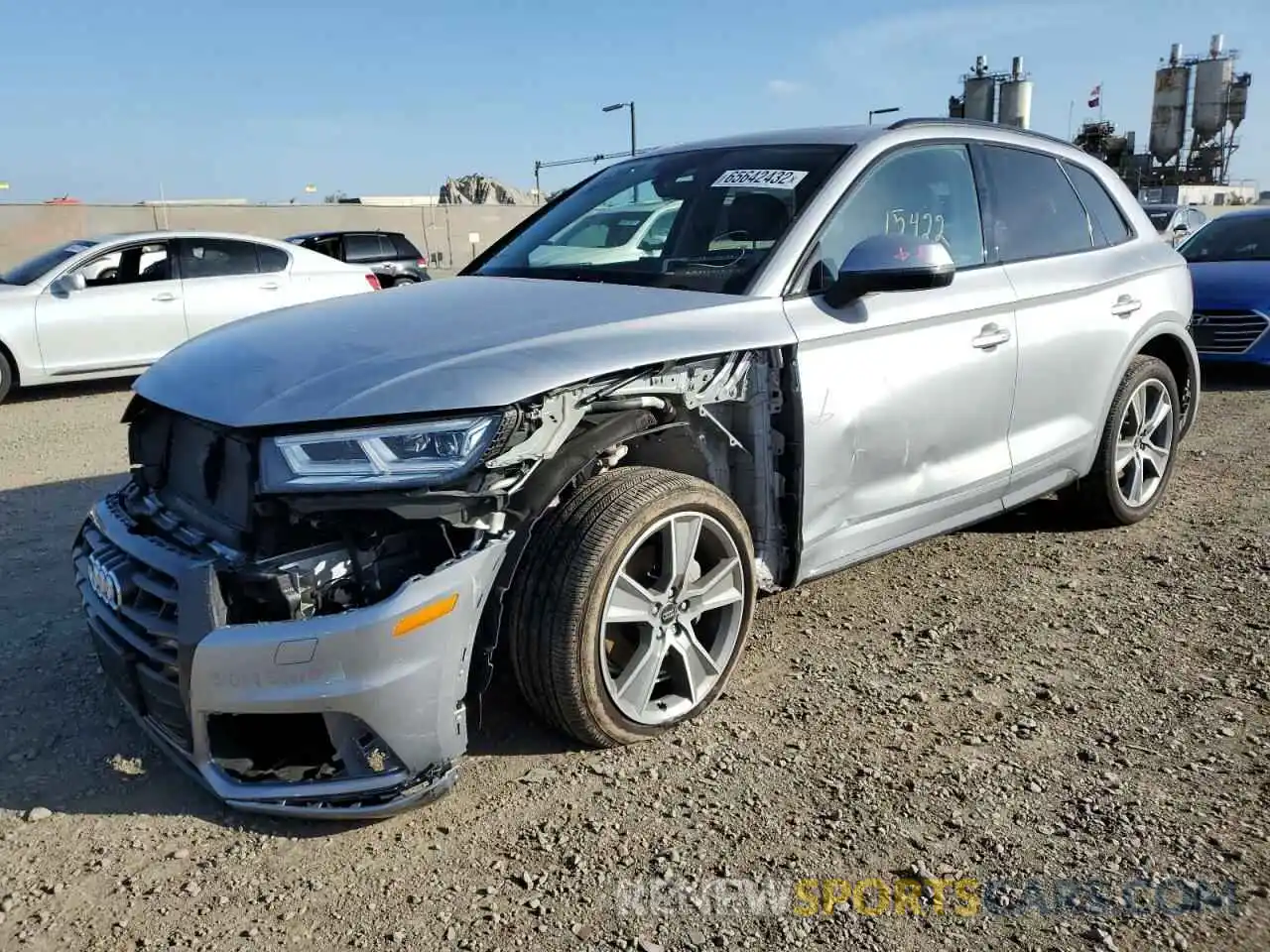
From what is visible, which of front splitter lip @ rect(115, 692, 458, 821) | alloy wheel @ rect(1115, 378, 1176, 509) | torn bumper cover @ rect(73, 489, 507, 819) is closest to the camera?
torn bumper cover @ rect(73, 489, 507, 819)

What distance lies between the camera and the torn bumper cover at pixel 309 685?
2.35 m

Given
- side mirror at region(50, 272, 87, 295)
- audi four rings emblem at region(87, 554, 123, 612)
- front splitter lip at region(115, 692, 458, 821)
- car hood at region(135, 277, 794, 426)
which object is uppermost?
car hood at region(135, 277, 794, 426)

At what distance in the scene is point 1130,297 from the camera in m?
4.52

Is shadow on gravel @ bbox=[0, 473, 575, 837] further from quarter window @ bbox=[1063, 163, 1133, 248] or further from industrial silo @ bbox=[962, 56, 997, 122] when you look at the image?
industrial silo @ bbox=[962, 56, 997, 122]

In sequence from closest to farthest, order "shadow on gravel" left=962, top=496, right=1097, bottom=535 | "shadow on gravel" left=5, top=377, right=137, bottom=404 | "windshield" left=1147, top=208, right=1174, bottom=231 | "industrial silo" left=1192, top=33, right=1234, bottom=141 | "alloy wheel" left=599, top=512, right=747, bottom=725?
"alloy wheel" left=599, top=512, right=747, bottom=725
"shadow on gravel" left=962, top=496, right=1097, bottom=535
"shadow on gravel" left=5, top=377, right=137, bottom=404
"windshield" left=1147, top=208, right=1174, bottom=231
"industrial silo" left=1192, top=33, right=1234, bottom=141

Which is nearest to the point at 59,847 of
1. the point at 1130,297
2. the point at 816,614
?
the point at 816,614

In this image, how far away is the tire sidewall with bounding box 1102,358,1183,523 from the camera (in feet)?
14.9

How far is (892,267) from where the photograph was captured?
10.2ft

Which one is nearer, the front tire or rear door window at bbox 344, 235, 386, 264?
the front tire

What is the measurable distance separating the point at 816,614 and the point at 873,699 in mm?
708

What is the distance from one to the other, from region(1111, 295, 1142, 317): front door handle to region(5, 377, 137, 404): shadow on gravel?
7.89 metres

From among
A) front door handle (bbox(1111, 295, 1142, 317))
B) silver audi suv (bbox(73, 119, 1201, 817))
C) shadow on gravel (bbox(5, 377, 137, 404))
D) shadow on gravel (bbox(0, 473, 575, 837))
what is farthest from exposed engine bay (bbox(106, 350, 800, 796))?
shadow on gravel (bbox(5, 377, 137, 404))

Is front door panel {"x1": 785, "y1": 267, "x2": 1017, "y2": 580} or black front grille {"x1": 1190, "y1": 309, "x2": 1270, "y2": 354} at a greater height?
front door panel {"x1": 785, "y1": 267, "x2": 1017, "y2": 580}

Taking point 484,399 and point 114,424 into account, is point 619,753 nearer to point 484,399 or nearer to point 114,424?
point 484,399
